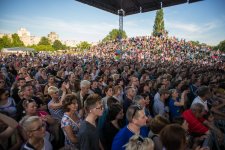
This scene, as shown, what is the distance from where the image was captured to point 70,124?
9.89 feet

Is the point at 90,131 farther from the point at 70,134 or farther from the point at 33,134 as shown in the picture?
the point at 33,134

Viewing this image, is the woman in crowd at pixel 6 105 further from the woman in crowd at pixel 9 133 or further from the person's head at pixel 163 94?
the person's head at pixel 163 94

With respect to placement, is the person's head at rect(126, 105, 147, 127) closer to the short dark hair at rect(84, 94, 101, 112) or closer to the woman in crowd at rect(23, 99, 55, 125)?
the short dark hair at rect(84, 94, 101, 112)

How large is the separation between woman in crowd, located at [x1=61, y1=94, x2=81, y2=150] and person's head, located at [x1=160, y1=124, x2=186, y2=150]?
1325mm

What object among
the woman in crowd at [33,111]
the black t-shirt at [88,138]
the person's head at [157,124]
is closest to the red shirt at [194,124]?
the person's head at [157,124]

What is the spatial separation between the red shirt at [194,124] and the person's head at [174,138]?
1.70m

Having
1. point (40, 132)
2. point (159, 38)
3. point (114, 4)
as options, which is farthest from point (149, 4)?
point (40, 132)

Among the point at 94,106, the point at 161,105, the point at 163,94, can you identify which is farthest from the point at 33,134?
the point at 163,94

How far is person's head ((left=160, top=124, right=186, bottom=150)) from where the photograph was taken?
7.07ft

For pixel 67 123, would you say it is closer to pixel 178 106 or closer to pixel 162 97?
pixel 162 97

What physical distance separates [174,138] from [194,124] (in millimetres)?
1789

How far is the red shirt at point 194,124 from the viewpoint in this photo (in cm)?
369

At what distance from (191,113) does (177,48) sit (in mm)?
26974

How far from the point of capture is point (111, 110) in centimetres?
349
